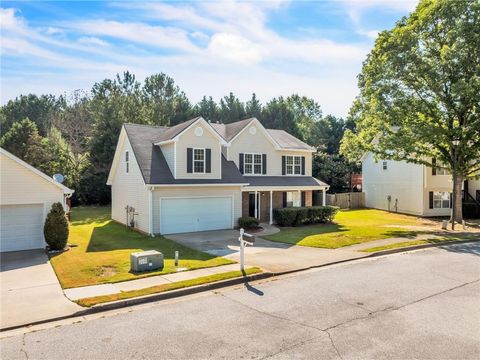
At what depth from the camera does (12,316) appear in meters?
8.75

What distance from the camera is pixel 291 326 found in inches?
318

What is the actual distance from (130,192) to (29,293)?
45.5 ft

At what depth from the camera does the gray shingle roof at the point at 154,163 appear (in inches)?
853

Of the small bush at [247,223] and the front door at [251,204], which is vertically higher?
the front door at [251,204]

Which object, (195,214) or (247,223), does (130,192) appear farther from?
(247,223)

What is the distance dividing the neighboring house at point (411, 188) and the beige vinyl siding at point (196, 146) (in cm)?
1736

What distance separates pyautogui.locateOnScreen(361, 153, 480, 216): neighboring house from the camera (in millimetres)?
33094

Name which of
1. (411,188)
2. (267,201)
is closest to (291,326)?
(267,201)

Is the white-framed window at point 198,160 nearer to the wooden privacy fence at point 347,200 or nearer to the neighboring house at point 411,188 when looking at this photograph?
the neighboring house at point 411,188

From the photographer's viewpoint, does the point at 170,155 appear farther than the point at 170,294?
Yes

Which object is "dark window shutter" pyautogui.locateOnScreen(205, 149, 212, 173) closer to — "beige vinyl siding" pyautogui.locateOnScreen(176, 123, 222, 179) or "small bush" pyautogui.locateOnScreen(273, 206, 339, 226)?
"beige vinyl siding" pyautogui.locateOnScreen(176, 123, 222, 179)

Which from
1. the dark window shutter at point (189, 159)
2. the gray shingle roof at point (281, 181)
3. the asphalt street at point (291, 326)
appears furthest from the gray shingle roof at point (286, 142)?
the asphalt street at point (291, 326)

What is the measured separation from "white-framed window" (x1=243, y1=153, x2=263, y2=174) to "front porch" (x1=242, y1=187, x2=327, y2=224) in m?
1.79

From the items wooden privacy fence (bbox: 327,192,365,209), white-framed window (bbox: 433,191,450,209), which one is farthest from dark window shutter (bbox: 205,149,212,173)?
white-framed window (bbox: 433,191,450,209)
